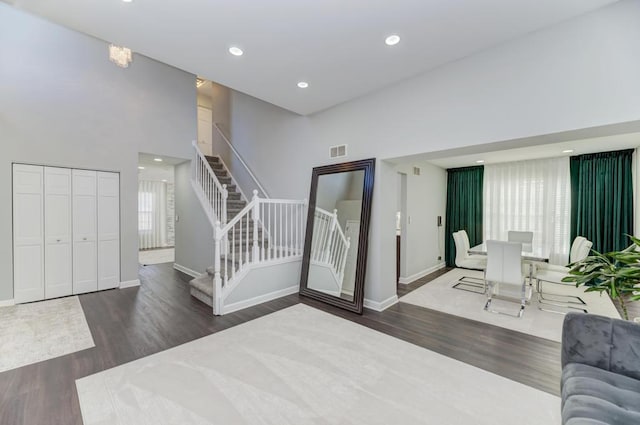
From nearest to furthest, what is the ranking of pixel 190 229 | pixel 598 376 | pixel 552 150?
pixel 598 376 → pixel 552 150 → pixel 190 229

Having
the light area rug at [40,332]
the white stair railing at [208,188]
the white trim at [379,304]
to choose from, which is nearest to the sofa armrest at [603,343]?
the white trim at [379,304]

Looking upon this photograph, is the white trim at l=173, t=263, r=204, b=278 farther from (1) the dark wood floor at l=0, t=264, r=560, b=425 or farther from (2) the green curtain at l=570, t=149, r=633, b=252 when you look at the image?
(2) the green curtain at l=570, t=149, r=633, b=252

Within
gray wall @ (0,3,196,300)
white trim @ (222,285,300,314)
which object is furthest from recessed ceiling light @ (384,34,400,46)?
gray wall @ (0,3,196,300)

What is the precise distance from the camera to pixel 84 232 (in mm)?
4277

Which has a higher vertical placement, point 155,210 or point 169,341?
point 155,210

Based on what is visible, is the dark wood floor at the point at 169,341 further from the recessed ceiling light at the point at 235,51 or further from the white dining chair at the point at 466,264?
the recessed ceiling light at the point at 235,51

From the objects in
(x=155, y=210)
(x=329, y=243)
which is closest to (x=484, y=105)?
(x=329, y=243)

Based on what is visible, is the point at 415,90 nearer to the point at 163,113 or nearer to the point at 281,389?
the point at 281,389

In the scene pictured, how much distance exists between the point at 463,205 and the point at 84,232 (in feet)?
25.5

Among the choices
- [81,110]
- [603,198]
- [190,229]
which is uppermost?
[81,110]

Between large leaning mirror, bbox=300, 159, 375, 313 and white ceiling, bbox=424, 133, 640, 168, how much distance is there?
0.82 m

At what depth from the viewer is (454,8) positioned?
7.00ft

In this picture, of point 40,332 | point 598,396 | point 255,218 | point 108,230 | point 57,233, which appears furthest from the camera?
point 108,230

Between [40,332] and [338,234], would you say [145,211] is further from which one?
[338,234]
